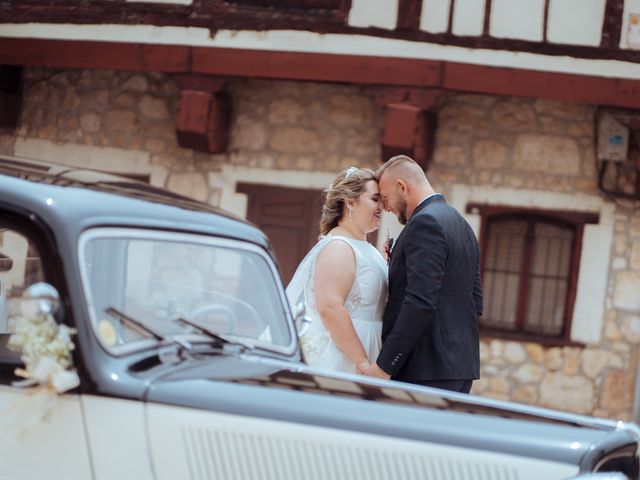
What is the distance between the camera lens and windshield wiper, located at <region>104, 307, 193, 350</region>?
2.80 meters

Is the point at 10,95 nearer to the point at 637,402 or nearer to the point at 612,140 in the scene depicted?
the point at 612,140

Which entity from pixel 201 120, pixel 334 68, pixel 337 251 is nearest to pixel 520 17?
pixel 334 68

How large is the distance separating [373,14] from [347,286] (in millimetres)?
5483

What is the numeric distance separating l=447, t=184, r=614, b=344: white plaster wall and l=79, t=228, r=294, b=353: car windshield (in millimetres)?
6382

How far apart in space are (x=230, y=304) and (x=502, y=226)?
6.77 m

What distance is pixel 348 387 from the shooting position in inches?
109

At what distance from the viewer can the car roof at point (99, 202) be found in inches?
110

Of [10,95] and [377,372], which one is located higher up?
[10,95]

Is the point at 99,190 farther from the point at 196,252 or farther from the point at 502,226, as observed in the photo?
the point at 502,226

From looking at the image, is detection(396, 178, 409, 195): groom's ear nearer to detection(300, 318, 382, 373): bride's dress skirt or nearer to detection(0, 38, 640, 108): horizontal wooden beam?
detection(300, 318, 382, 373): bride's dress skirt

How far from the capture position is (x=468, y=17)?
9.24 m

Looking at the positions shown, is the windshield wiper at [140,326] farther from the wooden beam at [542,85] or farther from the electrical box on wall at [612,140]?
the electrical box on wall at [612,140]

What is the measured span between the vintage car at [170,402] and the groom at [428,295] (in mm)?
1079

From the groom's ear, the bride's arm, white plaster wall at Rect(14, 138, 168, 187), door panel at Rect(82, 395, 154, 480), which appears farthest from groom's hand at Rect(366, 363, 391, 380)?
white plaster wall at Rect(14, 138, 168, 187)
